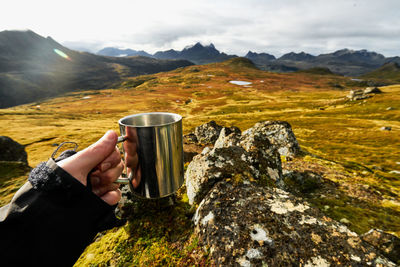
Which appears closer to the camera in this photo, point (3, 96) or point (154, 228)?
point (154, 228)

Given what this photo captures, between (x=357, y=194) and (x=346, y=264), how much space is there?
487cm

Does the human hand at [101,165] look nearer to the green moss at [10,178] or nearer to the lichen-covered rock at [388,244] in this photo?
the lichen-covered rock at [388,244]

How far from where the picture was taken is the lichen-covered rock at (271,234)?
2102 millimetres

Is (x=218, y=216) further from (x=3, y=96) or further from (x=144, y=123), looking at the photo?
(x=3, y=96)

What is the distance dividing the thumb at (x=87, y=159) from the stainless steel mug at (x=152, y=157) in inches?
6.5

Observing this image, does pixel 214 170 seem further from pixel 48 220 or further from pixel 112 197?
pixel 48 220

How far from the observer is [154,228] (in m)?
3.08

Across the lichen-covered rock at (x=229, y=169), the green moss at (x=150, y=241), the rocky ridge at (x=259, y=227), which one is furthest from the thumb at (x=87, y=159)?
the lichen-covered rock at (x=229, y=169)

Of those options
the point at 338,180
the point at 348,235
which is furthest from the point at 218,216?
the point at 338,180

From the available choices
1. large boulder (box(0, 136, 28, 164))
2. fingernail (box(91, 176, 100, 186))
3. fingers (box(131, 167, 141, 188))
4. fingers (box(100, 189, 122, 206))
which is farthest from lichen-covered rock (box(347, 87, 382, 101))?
large boulder (box(0, 136, 28, 164))

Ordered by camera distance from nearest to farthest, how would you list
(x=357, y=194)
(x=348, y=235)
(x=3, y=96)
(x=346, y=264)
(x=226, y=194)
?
(x=346, y=264) → (x=348, y=235) → (x=226, y=194) → (x=357, y=194) → (x=3, y=96)

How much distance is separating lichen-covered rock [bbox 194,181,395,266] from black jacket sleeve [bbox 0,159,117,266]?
5.08ft

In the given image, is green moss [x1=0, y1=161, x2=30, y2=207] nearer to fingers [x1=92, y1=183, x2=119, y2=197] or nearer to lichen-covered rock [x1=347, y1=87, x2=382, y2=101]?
fingers [x1=92, y1=183, x2=119, y2=197]

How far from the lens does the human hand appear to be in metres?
1.97
